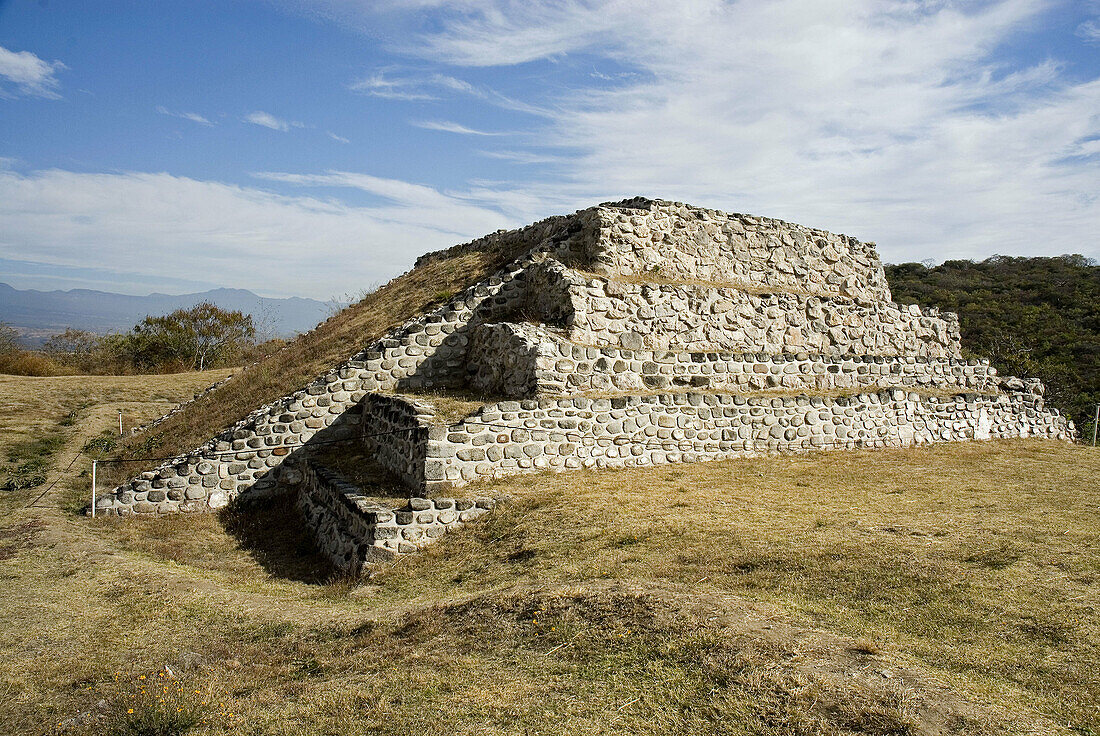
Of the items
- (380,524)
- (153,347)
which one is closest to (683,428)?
(380,524)

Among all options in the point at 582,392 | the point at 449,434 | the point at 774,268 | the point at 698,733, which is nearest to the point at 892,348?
the point at 774,268

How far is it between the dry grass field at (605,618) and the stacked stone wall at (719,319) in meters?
3.96

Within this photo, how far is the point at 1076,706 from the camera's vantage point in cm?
459

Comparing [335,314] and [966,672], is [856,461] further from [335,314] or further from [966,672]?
[335,314]

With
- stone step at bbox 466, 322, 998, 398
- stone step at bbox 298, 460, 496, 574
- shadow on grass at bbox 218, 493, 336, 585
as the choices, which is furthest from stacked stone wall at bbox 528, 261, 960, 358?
shadow on grass at bbox 218, 493, 336, 585

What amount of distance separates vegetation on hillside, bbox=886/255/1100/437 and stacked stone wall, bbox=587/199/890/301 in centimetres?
899

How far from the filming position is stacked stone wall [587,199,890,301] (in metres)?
16.1

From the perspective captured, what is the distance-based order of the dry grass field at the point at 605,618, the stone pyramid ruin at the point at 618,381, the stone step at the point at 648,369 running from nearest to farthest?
the dry grass field at the point at 605,618
the stone pyramid ruin at the point at 618,381
the stone step at the point at 648,369

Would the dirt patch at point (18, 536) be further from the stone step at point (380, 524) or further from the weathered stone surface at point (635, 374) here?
the stone step at point (380, 524)

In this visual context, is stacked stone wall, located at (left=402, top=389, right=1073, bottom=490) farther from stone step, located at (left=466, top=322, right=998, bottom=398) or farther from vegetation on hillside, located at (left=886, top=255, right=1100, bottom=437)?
vegetation on hillside, located at (left=886, top=255, right=1100, bottom=437)

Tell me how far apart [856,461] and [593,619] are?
8.71 metres

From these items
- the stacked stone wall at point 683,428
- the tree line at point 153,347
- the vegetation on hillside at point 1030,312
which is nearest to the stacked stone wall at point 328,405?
the stacked stone wall at point 683,428

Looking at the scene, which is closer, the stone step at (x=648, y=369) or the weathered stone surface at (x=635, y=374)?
the weathered stone surface at (x=635, y=374)

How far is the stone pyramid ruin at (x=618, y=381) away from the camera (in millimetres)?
11055
